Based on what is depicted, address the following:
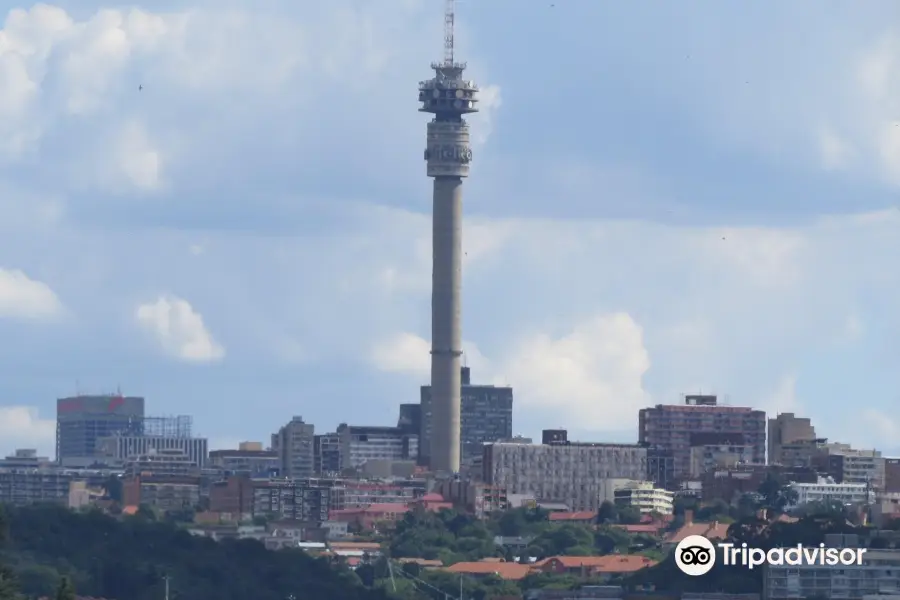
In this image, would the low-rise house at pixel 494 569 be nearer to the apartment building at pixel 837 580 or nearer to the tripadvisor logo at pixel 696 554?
the apartment building at pixel 837 580

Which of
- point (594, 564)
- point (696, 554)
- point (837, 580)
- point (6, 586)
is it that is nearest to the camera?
point (6, 586)

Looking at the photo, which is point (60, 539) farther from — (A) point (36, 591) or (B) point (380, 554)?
(B) point (380, 554)

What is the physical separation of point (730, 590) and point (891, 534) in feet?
53.6

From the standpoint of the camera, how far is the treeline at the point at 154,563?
14062 centimetres

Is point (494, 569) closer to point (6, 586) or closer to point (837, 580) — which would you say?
point (837, 580)

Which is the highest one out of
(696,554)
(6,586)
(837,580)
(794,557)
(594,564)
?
(594,564)

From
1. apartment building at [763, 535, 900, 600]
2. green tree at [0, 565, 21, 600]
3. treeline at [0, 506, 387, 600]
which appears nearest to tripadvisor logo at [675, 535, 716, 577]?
apartment building at [763, 535, 900, 600]

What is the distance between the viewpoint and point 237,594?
5689 inches

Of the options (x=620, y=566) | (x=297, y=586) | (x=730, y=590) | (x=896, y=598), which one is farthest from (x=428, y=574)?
(x=896, y=598)

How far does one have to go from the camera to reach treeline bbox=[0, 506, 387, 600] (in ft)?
461

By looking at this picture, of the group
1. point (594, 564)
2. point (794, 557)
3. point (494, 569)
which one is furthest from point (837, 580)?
point (494, 569)

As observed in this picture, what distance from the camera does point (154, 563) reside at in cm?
14762

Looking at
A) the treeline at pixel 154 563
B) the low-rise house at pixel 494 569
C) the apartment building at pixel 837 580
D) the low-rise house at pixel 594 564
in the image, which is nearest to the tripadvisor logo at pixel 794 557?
the apartment building at pixel 837 580

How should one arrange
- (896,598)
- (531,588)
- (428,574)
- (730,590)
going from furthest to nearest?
(428,574) → (531,588) → (730,590) → (896,598)
